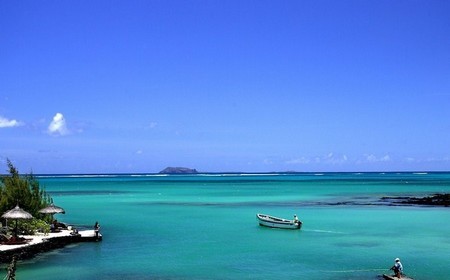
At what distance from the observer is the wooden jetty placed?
2608 centimetres

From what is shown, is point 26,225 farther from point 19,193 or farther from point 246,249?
point 246,249

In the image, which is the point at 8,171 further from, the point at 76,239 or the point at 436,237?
the point at 436,237

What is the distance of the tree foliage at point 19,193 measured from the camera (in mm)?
32938

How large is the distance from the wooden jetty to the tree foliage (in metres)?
2.81

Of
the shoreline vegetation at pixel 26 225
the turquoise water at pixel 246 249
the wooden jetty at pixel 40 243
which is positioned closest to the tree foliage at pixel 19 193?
the shoreline vegetation at pixel 26 225

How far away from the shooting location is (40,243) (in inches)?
1127

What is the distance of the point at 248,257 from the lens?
1085 inches

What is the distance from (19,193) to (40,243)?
21.4 ft

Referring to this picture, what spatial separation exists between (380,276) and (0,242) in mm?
19226

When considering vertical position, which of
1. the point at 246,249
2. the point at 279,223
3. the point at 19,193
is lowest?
the point at 246,249

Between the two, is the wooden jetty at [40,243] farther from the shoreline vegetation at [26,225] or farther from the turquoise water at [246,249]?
the turquoise water at [246,249]

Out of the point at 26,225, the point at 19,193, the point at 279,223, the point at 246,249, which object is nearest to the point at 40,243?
the point at 26,225

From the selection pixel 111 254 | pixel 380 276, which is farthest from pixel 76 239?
pixel 380 276

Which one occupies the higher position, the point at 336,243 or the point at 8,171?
the point at 8,171
